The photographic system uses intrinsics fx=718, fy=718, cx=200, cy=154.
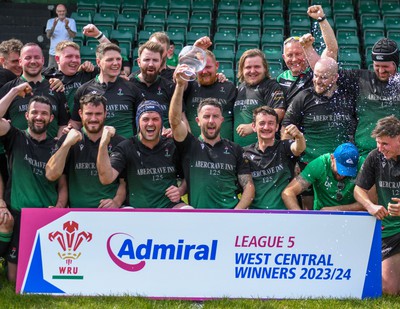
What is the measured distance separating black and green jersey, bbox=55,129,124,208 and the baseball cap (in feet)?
7.32

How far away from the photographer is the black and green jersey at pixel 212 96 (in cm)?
820

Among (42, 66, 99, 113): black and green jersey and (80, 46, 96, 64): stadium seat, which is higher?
(80, 46, 96, 64): stadium seat

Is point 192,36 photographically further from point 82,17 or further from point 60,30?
point 60,30

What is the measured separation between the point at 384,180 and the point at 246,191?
1363mm

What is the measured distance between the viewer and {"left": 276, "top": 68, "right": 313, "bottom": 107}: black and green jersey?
8.17 metres

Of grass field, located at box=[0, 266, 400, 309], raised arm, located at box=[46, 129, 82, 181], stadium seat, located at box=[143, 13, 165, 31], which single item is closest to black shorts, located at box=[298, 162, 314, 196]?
grass field, located at box=[0, 266, 400, 309]

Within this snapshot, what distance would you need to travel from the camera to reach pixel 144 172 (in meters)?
7.20

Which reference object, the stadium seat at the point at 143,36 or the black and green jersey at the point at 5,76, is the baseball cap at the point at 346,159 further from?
the stadium seat at the point at 143,36

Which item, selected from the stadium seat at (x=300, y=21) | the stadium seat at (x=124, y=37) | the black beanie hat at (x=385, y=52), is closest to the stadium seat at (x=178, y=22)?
the stadium seat at (x=124, y=37)

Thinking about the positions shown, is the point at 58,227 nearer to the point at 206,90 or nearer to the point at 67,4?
the point at 206,90

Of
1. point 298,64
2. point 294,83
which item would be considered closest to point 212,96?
point 294,83

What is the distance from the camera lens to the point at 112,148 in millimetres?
7379

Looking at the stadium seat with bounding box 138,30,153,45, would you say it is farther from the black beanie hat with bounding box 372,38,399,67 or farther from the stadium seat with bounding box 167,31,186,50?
the black beanie hat with bounding box 372,38,399,67

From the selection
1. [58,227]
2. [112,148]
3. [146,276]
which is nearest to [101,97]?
[112,148]
